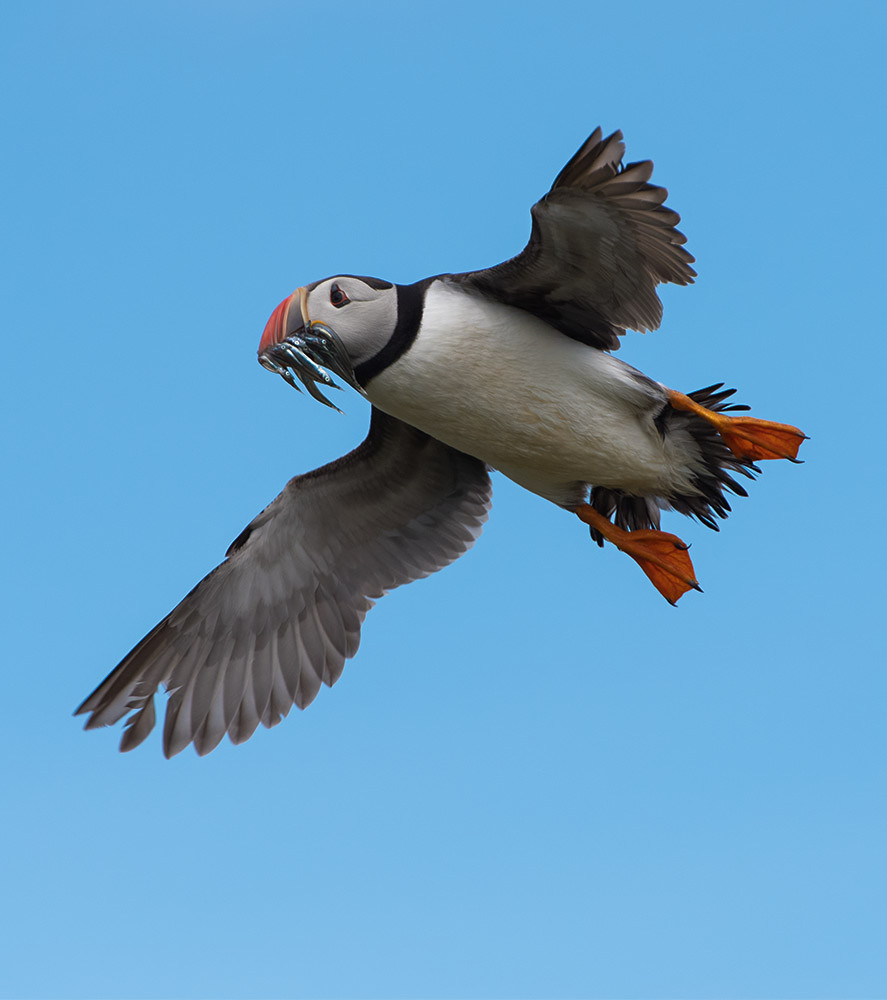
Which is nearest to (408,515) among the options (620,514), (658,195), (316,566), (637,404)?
(316,566)

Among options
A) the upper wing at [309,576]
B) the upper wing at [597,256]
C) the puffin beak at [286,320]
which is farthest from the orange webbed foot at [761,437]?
the puffin beak at [286,320]

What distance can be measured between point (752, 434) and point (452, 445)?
5.61ft

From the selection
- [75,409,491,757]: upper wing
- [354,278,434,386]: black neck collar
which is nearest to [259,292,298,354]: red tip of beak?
[354,278,434,386]: black neck collar

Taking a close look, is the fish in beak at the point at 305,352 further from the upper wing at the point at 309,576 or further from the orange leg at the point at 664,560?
the orange leg at the point at 664,560

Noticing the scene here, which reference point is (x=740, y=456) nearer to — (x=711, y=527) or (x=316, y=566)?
(x=711, y=527)

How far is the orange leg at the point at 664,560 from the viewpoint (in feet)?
26.4

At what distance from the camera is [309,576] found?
29.2 feet

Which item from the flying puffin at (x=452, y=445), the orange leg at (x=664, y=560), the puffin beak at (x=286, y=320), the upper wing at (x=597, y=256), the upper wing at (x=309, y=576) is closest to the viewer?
the upper wing at (x=597, y=256)

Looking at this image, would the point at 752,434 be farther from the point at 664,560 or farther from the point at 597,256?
the point at 597,256

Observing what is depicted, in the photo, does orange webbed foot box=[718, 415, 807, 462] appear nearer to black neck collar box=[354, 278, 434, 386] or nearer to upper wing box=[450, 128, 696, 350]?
upper wing box=[450, 128, 696, 350]

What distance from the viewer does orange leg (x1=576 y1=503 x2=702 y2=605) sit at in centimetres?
804

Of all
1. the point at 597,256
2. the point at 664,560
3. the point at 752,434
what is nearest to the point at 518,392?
the point at 597,256

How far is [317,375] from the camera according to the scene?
7383 millimetres

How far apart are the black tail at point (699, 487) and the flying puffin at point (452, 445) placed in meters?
0.01
